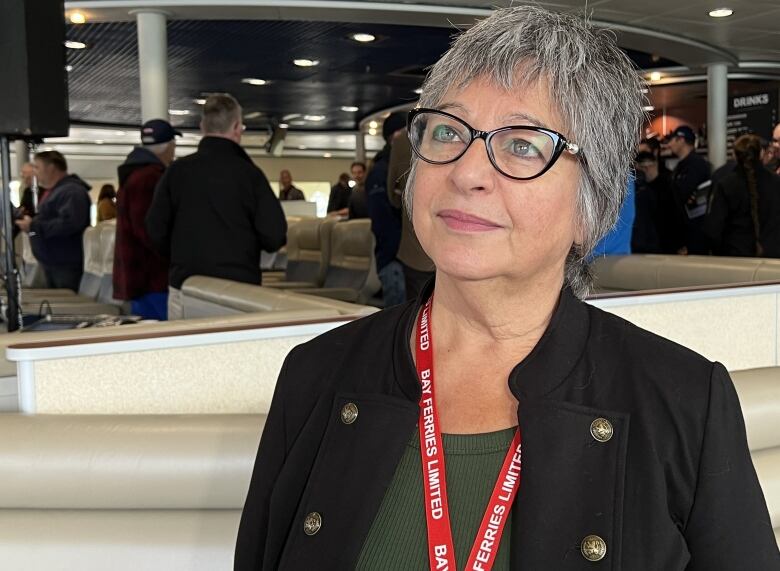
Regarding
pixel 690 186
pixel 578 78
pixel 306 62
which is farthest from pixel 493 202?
pixel 306 62

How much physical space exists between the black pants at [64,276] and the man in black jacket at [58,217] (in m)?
0.07

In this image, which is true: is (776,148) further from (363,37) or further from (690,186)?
(363,37)

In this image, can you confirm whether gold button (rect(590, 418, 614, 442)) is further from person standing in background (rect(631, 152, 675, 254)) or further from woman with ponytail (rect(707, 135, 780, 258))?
person standing in background (rect(631, 152, 675, 254))

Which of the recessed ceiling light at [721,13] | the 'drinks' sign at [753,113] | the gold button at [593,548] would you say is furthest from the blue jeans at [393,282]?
the 'drinks' sign at [753,113]

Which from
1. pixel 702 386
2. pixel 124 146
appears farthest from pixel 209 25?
pixel 124 146

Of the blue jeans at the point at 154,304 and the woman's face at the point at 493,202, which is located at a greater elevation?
the woman's face at the point at 493,202

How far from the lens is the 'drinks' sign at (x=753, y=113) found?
40.5 feet

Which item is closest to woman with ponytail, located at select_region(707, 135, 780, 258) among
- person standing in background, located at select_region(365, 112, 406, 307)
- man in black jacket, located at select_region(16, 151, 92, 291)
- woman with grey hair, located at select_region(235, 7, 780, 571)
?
person standing in background, located at select_region(365, 112, 406, 307)

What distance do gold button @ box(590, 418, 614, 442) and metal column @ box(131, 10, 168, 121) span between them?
282 inches

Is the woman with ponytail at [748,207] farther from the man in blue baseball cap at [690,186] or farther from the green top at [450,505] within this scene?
the green top at [450,505]

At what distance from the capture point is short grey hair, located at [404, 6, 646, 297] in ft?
3.37

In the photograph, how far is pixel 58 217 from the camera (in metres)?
6.35

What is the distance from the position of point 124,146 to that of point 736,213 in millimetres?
19095

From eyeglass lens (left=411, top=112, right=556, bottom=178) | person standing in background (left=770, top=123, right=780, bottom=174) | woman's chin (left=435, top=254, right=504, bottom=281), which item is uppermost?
person standing in background (left=770, top=123, right=780, bottom=174)
